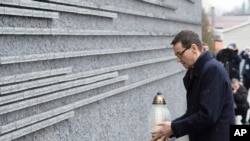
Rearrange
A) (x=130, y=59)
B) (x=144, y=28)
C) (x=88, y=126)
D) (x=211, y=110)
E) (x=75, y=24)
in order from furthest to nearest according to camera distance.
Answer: (x=144, y=28) → (x=130, y=59) → (x=88, y=126) → (x=75, y=24) → (x=211, y=110)

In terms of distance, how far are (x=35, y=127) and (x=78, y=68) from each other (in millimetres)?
903

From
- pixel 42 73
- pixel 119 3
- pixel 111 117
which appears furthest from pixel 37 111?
pixel 119 3

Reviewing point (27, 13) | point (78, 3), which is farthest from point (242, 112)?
point (27, 13)

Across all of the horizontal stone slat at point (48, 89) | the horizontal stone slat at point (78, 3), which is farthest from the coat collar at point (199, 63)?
the horizontal stone slat at point (78, 3)

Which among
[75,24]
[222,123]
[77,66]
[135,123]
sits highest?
[75,24]

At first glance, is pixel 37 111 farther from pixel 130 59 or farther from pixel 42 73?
pixel 130 59

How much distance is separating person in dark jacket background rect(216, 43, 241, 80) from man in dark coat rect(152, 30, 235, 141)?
7.16 meters

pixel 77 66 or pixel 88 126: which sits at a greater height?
pixel 77 66

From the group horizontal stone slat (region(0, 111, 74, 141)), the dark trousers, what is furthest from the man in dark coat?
the dark trousers

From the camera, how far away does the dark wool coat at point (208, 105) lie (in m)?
3.66

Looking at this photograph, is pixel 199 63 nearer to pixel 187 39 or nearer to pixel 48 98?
pixel 187 39

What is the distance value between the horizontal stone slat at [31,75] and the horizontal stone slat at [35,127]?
1.04 feet

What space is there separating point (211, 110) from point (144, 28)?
9.62ft

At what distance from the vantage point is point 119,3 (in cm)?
537
